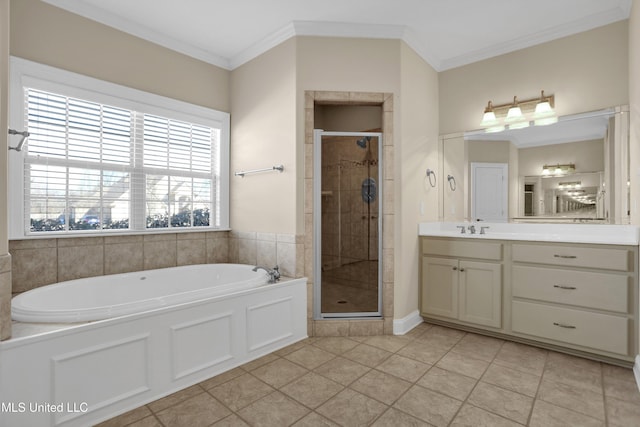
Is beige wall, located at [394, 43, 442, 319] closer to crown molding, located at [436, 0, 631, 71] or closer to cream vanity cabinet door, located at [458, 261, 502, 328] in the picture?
crown molding, located at [436, 0, 631, 71]

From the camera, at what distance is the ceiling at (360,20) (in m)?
2.53

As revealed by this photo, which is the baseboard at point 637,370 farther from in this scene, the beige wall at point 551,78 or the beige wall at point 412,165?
the beige wall at point 551,78

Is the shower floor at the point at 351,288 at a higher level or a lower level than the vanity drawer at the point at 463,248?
lower

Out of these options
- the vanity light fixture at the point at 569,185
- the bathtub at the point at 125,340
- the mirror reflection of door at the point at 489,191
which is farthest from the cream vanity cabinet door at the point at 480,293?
the bathtub at the point at 125,340

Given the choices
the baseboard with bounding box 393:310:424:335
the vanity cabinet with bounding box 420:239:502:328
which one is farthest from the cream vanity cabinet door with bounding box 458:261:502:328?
the baseboard with bounding box 393:310:424:335

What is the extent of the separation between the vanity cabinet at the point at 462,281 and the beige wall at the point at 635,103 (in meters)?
0.91

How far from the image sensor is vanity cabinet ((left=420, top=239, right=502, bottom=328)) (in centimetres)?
278

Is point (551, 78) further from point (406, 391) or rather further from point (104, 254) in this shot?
point (104, 254)

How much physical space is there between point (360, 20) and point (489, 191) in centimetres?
194

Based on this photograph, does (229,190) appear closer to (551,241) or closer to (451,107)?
(451,107)

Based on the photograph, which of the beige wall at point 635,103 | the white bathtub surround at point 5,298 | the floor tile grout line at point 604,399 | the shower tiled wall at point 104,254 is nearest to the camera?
the white bathtub surround at point 5,298

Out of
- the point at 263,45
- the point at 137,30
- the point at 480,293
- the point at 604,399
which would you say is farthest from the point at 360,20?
the point at 604,399

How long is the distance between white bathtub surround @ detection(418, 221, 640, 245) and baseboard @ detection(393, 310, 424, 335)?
30.3 inches

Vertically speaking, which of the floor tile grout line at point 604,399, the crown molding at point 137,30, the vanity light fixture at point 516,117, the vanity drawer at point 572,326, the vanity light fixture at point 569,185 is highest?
the crown molding at point 137,30
